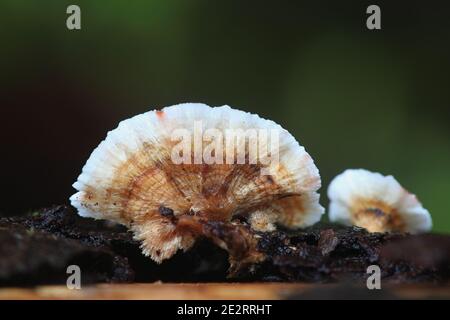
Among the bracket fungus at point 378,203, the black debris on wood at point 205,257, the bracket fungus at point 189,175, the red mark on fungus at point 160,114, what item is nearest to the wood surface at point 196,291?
the black debris on wood at point 205,257

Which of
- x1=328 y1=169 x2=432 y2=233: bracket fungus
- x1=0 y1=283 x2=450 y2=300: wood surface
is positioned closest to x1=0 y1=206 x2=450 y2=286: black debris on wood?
x1=0 y1=283 x2=450 y2=300: wood surface

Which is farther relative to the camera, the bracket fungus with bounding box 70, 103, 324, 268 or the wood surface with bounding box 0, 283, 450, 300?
the bracket fungus with bounding box 70, 103, 324, 268

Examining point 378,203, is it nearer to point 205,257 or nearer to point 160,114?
point 205,257

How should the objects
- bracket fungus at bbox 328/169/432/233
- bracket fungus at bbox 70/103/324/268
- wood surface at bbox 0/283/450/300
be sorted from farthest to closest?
bracket fungus at bbox 328/169/432/233, bracket fungus at bbox 70/103/324/268, wood surface at bbox 0/283/450/300

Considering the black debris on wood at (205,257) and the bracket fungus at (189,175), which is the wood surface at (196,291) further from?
the bracket fungus at (189,175)

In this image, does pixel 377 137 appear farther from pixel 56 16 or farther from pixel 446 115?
pixel 56 16

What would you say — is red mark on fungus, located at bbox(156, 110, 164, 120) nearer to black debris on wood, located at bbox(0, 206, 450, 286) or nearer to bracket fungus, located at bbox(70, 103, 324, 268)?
bracket fungus, located at bbox(70, 103, 324, 268)

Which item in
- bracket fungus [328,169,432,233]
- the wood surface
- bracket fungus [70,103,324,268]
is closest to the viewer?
the wood surface
